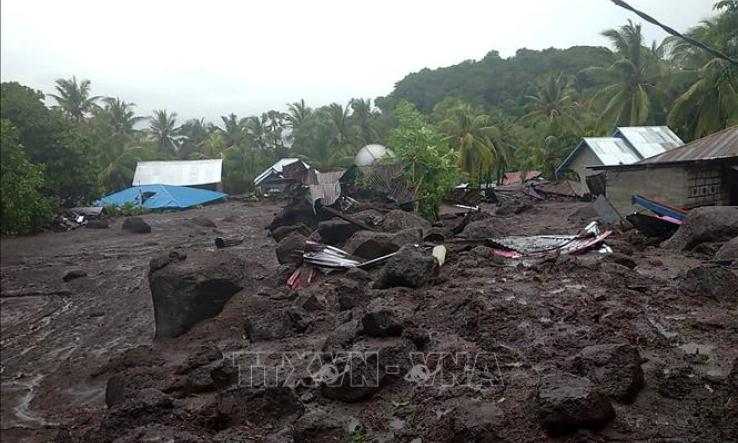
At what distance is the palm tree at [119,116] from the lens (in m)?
47.9

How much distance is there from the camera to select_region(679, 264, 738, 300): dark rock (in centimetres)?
623

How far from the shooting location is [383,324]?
5.62 meters

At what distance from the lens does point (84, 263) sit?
51.9 ft

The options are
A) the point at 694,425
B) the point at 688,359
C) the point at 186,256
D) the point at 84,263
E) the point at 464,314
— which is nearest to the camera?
the point at 694,425

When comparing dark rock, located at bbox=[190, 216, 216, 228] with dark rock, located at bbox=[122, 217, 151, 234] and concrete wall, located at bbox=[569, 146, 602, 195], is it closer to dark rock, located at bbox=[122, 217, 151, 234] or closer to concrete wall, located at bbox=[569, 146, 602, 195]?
dark rock, located at bbox=[122, 217, 151, 234]

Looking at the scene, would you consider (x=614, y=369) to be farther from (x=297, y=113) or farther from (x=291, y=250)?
(x=297, y=113)

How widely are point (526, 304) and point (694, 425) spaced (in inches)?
119

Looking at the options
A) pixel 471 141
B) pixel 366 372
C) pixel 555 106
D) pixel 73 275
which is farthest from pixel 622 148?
pixel 366 372

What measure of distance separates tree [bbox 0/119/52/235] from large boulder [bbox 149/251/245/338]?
294 inches

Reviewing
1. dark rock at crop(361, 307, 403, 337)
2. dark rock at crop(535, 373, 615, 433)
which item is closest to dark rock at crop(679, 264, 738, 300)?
dark rock at crop(535, 373, 615, 433)

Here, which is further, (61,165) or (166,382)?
(61,165)

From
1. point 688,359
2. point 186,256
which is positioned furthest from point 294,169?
point 688,359

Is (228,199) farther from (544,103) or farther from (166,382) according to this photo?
(166,382)

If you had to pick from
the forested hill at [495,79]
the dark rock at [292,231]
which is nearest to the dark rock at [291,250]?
the dark rock at [292,231]
